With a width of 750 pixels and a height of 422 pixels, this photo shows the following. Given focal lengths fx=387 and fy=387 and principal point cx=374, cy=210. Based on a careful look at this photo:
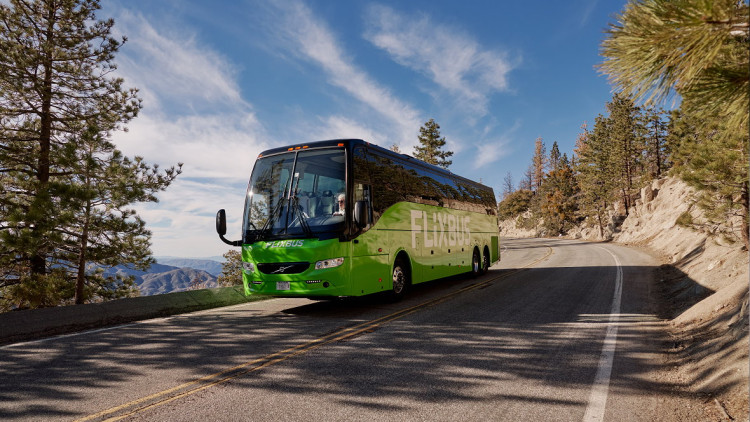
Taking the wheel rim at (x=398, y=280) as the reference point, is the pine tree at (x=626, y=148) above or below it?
above

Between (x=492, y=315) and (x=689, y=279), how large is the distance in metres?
7.40

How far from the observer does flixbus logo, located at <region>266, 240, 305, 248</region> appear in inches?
314

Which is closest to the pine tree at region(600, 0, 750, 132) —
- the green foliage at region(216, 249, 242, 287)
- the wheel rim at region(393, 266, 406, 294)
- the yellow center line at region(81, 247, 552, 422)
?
the yellow center line at region(81, 247, 552, 422)

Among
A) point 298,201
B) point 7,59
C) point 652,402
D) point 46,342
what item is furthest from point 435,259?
point 7,59

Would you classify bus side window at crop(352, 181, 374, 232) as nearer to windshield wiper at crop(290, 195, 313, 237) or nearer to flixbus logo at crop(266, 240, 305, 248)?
windshield wiper at crop(290, 195, 313, 237)

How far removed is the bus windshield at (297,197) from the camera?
26.6 feet

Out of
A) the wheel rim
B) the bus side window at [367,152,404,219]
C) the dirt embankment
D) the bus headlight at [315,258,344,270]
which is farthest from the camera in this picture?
the wheel rim

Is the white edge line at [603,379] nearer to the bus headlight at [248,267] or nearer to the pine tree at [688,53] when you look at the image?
the pine tree at [688,53]

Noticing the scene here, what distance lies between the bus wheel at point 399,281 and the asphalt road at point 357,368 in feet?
5.88

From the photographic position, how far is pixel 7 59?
11.1 metres

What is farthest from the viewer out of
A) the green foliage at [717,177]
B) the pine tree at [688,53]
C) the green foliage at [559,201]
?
the green foliage at [559,201]

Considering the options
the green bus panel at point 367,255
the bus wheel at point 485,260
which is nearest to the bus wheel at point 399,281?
the green bus panel at point 367,255

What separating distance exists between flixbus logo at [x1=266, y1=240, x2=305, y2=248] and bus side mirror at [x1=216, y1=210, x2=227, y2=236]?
1.12 m

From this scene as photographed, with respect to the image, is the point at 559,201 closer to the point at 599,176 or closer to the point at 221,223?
the point at 599,176
